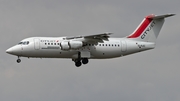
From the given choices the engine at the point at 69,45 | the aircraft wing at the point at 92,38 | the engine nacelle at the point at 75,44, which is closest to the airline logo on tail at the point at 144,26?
the aircraft wing at the point at 92,38

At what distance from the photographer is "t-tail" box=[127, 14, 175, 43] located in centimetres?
5456

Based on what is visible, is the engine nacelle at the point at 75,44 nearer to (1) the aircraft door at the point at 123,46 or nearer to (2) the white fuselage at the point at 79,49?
(2) the white fuselage at the point at 79,49

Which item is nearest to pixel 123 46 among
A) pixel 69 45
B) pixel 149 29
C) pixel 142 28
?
pixel 142 28

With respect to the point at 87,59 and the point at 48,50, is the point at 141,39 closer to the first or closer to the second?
the point at 87,59

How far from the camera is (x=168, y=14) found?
5322 cm

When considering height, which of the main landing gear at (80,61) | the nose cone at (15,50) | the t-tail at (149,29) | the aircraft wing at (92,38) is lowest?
the main landing gear at (80,61)

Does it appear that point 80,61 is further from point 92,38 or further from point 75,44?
point 75,44

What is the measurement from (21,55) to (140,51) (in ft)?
36.7

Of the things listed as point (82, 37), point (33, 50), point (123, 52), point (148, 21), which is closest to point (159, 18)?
point (148, 21)

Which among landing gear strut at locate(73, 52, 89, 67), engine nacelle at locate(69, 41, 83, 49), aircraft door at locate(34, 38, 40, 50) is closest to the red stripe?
landing gear strut at locate(73, 52, 89, 67)

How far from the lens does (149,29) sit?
5500 cm

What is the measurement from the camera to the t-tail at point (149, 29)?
54.6m

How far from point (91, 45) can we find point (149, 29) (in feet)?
21.2

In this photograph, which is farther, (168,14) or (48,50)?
(168,14)
